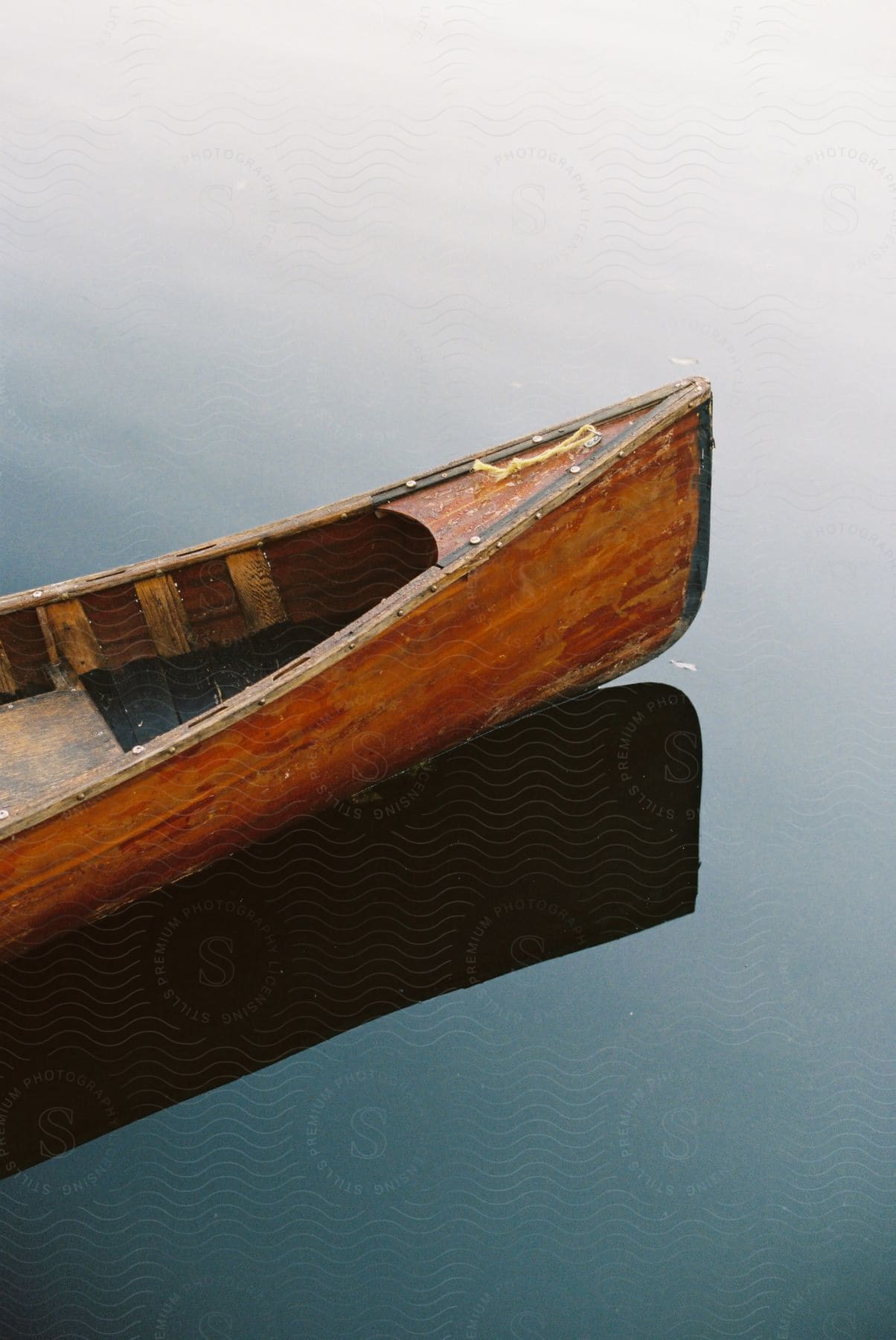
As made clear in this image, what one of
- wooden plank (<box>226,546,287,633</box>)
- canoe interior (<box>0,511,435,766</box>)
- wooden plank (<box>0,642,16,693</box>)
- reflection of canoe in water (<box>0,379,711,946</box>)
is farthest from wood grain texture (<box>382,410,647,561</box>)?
wooden plank (<box>0,642,16,693</box>)

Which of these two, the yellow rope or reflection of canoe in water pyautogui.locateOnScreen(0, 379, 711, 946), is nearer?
reflection of canoe in water pyautogui.locateOnScreen(0, 379, 711, 946)

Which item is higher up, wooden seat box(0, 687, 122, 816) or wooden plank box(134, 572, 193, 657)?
wooden plank box(134, 572, 193, 657)

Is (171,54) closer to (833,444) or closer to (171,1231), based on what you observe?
(833,444)

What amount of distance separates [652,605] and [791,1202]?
2.27 m

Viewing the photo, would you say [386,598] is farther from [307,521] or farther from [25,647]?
[25,647]

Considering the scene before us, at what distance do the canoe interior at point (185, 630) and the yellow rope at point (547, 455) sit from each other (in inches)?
13.9

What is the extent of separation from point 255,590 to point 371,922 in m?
1.46

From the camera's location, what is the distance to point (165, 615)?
504 cm

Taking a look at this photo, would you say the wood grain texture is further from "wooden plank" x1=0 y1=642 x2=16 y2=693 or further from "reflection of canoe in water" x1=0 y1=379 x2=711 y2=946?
"wooden plank" x1=0 y1=642 x2=16 y2=693

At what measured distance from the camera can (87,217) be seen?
8445 millimetres

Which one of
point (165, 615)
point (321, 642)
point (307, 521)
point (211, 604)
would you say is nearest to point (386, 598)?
point (321, 642)

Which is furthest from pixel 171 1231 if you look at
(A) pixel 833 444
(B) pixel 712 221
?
(B) pixel 712 221

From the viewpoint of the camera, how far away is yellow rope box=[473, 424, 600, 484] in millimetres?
4762

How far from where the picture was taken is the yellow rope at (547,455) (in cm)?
476
